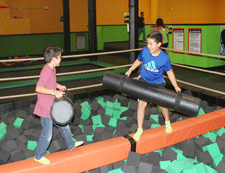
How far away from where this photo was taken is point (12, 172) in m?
1.88

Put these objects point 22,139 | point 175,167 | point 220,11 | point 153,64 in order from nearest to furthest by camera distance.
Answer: point 175,167 < point 153,64 < point 22,139 < point 220,11

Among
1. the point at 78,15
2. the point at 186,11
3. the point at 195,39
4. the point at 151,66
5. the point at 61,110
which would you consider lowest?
the point at 61,110

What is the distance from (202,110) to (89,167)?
76.5 inches

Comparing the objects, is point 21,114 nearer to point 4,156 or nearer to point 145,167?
point 4,156

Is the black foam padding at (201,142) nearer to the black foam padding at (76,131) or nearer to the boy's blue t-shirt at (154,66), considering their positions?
the boy's blue t-shirt at (154,66)

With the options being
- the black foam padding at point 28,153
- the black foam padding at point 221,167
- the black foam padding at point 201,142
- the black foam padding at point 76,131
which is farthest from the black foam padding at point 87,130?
the black foam padding at point 221,167

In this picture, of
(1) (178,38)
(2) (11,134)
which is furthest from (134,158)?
(1) (178,38)

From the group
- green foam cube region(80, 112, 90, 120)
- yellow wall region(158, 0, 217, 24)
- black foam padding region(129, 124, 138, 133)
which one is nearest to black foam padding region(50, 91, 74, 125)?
black foam padding region(129, 124, 138, 133)

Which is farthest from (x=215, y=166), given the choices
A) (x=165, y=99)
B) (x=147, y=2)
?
(x=147, y=2)

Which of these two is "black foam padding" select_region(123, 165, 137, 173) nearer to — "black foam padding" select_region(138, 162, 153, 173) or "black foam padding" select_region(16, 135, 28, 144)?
"black foam padding" select_region(138, 162, 153, 173)

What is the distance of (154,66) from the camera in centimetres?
239

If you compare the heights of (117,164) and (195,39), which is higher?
(195,39)

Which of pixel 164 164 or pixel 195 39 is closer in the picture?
pixel 164 164

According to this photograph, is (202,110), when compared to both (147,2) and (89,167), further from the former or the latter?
(147,2)
